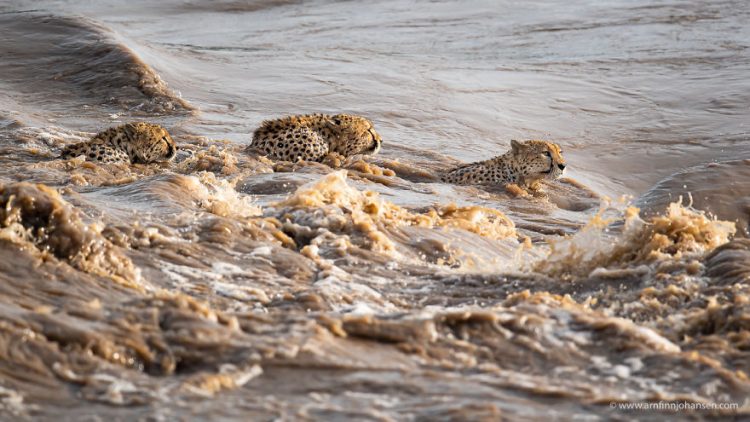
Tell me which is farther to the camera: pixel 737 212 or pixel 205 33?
pixel 205 33

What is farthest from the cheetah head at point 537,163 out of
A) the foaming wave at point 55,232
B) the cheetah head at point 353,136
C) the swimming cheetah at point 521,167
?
the foaming wave at point 55,232

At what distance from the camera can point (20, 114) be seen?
13.7 m

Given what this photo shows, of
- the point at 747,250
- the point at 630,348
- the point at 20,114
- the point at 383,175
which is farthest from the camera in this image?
the point at 20,114

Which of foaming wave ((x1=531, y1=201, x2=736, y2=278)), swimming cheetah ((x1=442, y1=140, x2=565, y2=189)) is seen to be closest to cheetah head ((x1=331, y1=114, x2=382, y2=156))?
swimming cheetah ((x1=442, y1=140, x2=565, y2=189))

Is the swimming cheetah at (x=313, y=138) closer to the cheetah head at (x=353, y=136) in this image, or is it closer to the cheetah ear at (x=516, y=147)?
the cheetah head at (x=353, y=136)

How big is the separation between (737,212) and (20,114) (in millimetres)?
7830

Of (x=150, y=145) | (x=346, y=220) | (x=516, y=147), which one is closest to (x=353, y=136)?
(x=516, y=147)

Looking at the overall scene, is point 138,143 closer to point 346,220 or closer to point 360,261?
point 346,220

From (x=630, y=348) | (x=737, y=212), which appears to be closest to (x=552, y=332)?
(x=630, y=348)

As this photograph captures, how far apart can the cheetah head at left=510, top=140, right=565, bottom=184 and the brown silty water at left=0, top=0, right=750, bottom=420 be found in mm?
240

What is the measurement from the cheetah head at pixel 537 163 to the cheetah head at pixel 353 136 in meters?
1.46

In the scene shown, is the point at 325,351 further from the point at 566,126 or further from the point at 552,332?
the point at 566,126

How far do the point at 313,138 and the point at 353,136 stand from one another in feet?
1.38

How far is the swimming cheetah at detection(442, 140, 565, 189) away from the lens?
40.3ft
